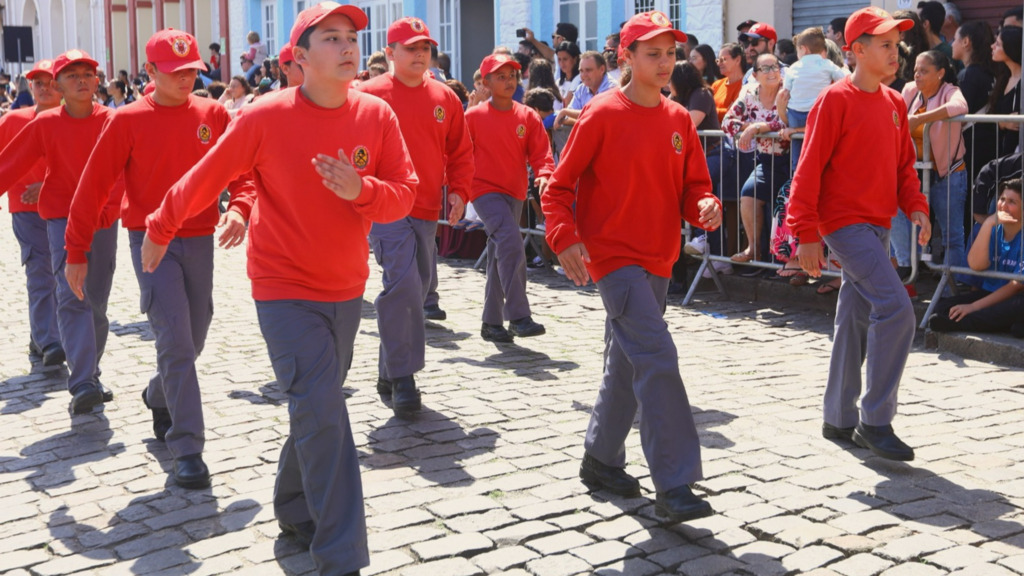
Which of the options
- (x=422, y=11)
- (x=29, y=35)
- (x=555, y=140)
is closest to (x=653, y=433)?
(x=555, y=140)

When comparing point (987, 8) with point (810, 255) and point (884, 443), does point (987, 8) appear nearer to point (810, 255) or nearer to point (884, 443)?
point (810, 255)

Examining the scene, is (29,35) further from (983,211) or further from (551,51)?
(983,211)

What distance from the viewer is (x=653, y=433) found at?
16.9ft

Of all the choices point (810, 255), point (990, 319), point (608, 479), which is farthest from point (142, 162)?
point (990, 319)

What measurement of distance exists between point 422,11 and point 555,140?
39.7ft

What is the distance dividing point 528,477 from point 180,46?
2.51 meters

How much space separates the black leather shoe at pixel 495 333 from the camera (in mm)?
9352

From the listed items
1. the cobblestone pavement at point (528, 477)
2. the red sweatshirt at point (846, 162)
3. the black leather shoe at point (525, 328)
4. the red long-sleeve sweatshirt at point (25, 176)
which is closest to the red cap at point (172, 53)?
the cobblestone pavement at point (528, 477)

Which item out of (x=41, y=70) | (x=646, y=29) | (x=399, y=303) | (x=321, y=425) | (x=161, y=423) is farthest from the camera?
(x=41, y=70)

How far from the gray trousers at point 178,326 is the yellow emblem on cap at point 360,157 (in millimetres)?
1687

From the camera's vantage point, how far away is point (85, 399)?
24.2 ft

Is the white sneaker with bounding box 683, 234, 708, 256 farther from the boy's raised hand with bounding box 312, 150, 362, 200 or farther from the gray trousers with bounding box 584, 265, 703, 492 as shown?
the boy's raised hand with bounding box 312, 150, 362, 200

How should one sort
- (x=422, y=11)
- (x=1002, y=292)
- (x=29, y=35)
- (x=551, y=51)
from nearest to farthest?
1. (x=1002, y=292)
2. (x=551, y=51)
3. (x=422, y=11)
4. (x=29, y=35)

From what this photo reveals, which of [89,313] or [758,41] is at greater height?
[758,41]
